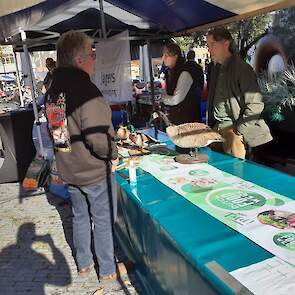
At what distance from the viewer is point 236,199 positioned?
1817 millimetres

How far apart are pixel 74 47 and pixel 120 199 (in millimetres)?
1096

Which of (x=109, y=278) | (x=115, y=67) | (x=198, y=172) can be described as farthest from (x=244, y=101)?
(x=115, y=67)

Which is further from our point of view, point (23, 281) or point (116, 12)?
point (116, 12)

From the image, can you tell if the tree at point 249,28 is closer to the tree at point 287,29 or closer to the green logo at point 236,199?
the tree at point 287,29

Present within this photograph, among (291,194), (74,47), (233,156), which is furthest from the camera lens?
(233,156)

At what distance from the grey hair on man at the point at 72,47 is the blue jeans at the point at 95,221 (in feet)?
2.67

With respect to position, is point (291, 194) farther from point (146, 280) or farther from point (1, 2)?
point (1, 2)

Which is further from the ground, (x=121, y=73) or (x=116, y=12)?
(x=116, y=12)

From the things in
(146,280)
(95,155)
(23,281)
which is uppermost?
(95,155)

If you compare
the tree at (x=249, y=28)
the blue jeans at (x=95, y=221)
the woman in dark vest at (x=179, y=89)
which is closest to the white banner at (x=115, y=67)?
the woman in dark vest at (x=179, y=89)

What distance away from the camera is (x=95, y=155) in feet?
7.37

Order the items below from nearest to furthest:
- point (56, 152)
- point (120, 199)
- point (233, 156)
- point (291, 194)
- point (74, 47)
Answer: point (291, 194) → point (74, 47) → point (56, 152) → point (120, 199) → point (233, 156)

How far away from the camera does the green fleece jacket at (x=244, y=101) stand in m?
2.63

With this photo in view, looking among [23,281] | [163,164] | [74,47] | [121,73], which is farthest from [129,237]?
[121,73]
